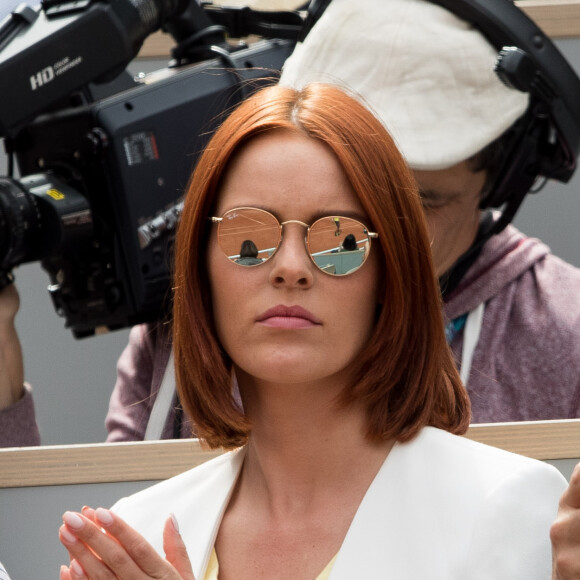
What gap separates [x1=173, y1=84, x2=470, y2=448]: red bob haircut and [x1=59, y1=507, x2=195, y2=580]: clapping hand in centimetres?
22

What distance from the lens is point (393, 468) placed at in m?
1.16

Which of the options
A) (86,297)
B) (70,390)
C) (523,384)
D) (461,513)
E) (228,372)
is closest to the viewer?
(461,513)

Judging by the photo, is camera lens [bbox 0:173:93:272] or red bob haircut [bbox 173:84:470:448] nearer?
red bob haircut [bbox 173:84:470:448]

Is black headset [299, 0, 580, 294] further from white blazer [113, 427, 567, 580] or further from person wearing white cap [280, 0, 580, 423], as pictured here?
white blazer [113, 427, 567, 580]

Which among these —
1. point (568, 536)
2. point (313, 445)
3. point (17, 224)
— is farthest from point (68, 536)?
point (17, 224)

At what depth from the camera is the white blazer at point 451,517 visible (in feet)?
3.52

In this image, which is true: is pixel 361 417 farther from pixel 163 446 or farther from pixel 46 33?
pixel 46 33

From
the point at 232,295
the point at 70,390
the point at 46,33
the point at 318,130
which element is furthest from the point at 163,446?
the point at 70,390

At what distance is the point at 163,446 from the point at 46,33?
1.97ft

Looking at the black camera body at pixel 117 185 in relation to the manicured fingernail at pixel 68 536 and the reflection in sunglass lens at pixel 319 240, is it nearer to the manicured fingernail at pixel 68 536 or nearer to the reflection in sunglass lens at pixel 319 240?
the reflection in sunglass lens at pixel 319 240

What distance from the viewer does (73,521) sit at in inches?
40.3

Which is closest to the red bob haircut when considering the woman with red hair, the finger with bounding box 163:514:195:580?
the woman with red hair

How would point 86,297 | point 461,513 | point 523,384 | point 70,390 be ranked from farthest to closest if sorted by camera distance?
point 70,390
point 86,297
point 523,384
point 461,513

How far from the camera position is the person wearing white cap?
1.70m
